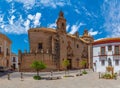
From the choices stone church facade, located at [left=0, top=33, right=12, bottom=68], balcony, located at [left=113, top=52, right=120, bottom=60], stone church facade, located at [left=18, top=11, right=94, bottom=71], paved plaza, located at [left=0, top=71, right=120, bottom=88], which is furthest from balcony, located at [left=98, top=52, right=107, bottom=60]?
stone church facade, located at [left=0, top=33, right=12, bottom=68]

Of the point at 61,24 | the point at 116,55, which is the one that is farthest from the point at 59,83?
the point at 61,24

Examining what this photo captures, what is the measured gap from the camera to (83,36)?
68.3 meters

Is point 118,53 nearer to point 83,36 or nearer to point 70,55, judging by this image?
point 70,55

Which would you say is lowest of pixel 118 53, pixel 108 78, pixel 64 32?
pixel 108 78

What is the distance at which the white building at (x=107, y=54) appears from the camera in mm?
38438

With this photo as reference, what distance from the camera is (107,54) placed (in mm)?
39406

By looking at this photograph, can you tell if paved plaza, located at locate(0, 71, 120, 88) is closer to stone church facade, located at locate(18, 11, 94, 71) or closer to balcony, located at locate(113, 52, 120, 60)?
balcony, located at locate(113, 52, 120, 60)

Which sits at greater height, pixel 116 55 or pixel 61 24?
pixel 61 24

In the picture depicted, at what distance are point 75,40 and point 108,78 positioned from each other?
106ft

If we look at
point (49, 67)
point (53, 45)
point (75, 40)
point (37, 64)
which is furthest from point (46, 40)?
point (37, 64)

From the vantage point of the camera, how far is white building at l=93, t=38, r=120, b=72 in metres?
38.4

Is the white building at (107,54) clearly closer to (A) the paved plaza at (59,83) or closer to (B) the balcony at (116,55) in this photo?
(B) the balcony at (116,55)

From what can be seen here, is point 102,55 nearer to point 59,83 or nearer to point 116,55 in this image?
Result: point 116,55

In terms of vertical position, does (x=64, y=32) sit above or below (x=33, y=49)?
above
